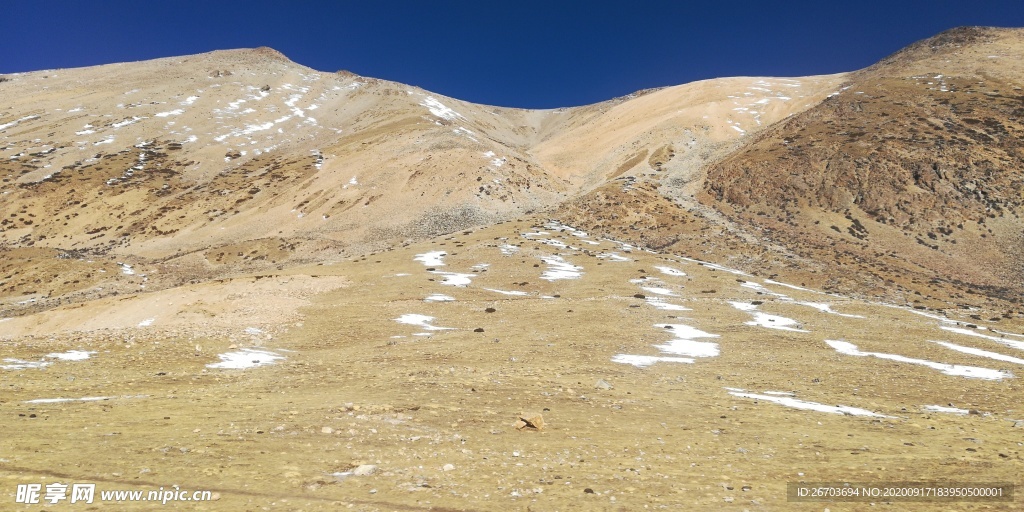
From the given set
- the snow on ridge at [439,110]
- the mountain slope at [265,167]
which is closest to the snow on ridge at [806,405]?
the mountain slope at [265,167]

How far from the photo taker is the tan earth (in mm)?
9672

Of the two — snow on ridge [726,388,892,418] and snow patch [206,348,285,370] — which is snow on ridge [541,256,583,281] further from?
snow on ridge [726,388,892,418]

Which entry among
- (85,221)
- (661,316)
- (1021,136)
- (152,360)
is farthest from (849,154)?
(85,221)

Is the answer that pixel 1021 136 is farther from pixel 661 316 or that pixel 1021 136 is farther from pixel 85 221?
pixel 85 221

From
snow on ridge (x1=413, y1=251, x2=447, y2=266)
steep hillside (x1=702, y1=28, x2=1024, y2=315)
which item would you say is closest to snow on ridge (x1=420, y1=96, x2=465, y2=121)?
steep hillside (x1=702, y1=28, x2=1024, y2=315)

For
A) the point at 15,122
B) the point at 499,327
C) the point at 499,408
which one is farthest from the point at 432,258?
the point at 15,122

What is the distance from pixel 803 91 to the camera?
9525 cm

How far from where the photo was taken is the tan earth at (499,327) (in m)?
9.67

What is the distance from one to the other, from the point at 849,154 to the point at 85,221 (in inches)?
3437

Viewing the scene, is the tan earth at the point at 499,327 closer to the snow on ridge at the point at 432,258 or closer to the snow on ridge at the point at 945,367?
the snow on ridge at the point at 945,367

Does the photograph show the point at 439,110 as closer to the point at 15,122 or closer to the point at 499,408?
the point at 15,122

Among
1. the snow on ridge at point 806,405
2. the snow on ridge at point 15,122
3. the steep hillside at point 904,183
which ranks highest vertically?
the snow on ridge at point 15,122

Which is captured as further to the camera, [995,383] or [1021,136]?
[1021,136]

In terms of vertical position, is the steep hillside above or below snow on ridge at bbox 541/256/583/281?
above
